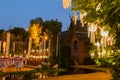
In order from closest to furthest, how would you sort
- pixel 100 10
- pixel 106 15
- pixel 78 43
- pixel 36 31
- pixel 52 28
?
1. pixel 106 15
2. pixel 100 10
3. pixel 78 43
4. pixel 52 28
5. pixel 36 31

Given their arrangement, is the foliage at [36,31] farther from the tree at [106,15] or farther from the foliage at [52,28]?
the tree at [106,15]

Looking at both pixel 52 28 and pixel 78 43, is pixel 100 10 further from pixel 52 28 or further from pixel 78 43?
pixel 52 28

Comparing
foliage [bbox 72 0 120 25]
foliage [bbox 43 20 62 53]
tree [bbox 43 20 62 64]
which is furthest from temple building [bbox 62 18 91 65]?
foliage [bbox 72 0 120 25]

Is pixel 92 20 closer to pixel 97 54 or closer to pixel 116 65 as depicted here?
pixel 116 65

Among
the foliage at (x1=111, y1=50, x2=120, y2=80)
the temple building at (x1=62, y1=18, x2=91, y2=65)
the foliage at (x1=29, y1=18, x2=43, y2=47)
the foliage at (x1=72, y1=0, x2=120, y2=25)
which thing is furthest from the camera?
the foliage at (x1=29, y1=18, x2=43, y2=47)

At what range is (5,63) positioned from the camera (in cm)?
1104

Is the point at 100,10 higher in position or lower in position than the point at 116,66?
higher

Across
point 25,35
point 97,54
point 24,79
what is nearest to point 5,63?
point 24,79

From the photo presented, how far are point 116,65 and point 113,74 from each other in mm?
135

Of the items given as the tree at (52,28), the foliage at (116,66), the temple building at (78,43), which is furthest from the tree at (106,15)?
the tree at (52,28)

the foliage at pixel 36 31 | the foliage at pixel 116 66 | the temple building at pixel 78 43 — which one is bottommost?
the foliage at pixel 116 66

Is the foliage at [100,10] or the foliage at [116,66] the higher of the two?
the foliage at [100,10]

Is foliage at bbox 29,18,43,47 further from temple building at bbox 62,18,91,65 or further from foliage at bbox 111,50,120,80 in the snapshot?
foliage at bbox 111,50,120,80

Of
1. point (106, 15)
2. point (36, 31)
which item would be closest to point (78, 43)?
point (36, 31)
